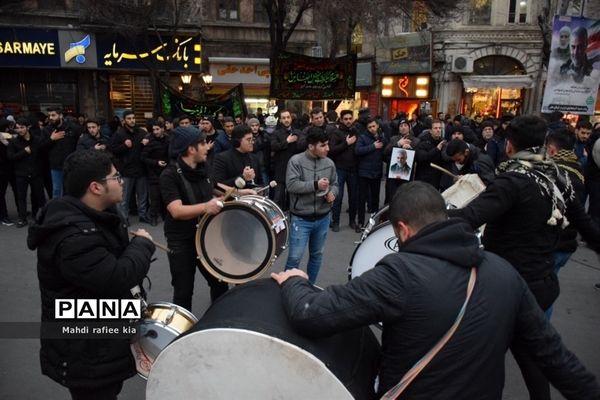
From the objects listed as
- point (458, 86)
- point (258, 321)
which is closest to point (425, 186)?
point (258, 321)

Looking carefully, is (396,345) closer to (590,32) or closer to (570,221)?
(570,221)

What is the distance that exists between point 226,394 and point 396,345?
75 centimetres

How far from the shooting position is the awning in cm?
2266

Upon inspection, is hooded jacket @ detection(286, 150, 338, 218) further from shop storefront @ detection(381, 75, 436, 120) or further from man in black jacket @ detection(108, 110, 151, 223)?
shop storefront @ detection(381, 75, 436, 120)

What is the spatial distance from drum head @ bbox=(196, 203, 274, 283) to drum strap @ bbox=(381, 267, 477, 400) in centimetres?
263

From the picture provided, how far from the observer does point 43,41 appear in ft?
62.6

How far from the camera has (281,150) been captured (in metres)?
8.95

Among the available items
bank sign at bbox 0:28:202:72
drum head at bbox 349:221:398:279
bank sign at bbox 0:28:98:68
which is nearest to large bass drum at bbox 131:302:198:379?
drum head at bbox 349:221:398:279

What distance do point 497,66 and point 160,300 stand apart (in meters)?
22.6

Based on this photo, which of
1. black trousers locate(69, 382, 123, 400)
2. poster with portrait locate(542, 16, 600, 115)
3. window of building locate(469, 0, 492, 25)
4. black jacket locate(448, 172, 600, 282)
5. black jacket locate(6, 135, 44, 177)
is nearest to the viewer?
black trousers locate(69, 382, 123, 400)

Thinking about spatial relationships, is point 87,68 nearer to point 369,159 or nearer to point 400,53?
point 400,53

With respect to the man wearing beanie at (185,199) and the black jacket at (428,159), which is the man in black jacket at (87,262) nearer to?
the man wearing beanie at (185,199)

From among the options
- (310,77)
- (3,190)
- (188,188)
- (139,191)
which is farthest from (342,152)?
(3,190)

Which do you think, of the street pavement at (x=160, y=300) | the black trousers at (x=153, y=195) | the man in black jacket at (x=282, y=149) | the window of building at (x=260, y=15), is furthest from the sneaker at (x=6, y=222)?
the window of building at (x=260, y=15)
